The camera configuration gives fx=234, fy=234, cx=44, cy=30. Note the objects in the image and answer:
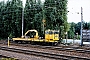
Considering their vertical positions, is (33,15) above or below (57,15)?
above

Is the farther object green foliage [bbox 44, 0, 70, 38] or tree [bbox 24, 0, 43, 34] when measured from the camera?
tree [bbox 24, 0, 43, 34]

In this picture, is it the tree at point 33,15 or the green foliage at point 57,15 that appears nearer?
the green foliage at point 57,15

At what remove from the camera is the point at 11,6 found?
45156 millimetres

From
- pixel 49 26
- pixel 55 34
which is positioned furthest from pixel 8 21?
pixel 55 34

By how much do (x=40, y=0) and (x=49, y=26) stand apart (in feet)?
22.4

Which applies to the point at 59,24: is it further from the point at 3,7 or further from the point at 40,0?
the point at 3,7

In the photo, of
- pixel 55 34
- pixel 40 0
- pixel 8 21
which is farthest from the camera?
pixel 8 21

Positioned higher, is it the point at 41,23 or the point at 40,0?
the point at 40,0

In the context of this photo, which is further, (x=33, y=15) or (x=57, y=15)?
(x=33, y=15)

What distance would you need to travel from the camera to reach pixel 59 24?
36.7 m

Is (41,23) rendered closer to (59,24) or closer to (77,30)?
(59,24)

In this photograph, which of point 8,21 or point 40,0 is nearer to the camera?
point 40,0

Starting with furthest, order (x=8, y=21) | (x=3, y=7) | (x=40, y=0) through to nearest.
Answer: (x=3, y=7) < (x=8, y=21) < (x=40, y=0)

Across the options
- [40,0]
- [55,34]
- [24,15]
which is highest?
[40,0]
